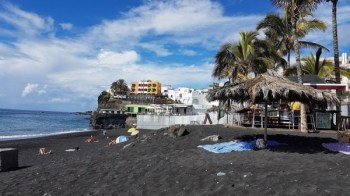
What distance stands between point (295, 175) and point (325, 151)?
4306 mm

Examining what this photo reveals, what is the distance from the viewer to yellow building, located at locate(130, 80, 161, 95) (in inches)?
5994

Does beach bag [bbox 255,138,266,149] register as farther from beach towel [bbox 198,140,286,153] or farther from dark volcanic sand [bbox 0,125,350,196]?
dark volcanic sand [bbox 0,125,350,196]

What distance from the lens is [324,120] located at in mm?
21266

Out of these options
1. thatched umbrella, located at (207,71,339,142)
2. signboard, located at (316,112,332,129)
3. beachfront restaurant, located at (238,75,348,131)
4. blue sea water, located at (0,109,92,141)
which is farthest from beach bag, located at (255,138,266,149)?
blue sea water, located at (0,109,92,141)

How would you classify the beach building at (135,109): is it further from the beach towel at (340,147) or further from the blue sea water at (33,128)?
the beach towel at (340,147)

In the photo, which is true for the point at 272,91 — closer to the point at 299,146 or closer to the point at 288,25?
the point at 299,146

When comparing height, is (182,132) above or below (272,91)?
below

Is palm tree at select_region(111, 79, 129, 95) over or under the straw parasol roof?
over

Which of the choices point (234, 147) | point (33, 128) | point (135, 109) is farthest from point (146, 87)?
point (234, 147)

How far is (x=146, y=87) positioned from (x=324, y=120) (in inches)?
5367

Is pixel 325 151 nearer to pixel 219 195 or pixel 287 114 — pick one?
pixel 219 195

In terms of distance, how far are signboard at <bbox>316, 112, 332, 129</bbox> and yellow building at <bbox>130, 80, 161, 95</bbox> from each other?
128 m

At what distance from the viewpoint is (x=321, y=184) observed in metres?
7.20

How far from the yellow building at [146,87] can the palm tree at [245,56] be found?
11507 centimetres
